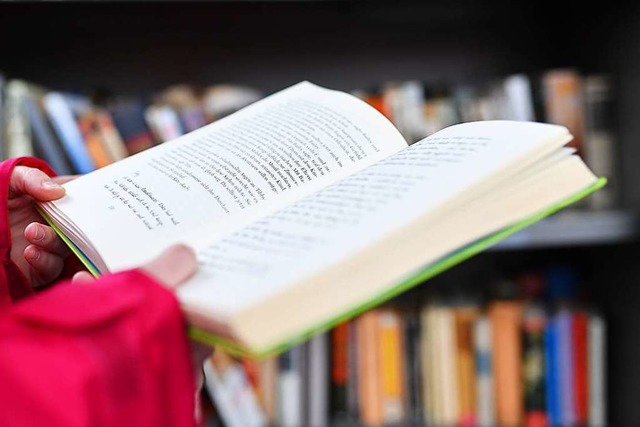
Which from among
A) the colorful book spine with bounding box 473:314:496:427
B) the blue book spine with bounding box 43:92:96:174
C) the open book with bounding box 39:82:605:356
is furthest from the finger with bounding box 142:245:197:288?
the colorful book spine with bounding box 473:314:496:427

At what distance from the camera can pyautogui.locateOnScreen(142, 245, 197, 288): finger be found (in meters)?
0.38

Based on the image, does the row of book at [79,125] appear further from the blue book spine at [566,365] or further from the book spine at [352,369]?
the blue book spine at [566,365]

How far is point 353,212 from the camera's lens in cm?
40

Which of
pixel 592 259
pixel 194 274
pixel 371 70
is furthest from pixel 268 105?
pixel 592 259

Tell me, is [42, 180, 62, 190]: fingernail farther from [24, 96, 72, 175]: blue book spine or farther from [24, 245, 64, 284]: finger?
[24, 96, 72, 175]: blue book spine

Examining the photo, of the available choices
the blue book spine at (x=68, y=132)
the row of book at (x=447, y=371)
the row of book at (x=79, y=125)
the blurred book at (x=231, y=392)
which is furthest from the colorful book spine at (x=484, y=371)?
the blue book spine at (x=68, y=132)

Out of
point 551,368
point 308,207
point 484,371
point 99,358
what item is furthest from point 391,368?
point 99,358

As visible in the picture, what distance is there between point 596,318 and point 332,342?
432 mm

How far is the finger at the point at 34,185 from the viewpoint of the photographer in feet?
1.72

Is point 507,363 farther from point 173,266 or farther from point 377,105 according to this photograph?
point 173,266

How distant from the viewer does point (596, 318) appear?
110cm

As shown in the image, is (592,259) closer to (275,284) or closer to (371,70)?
(371,70)

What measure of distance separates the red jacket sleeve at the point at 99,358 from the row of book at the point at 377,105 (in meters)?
0.73

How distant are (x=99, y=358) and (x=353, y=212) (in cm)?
17
